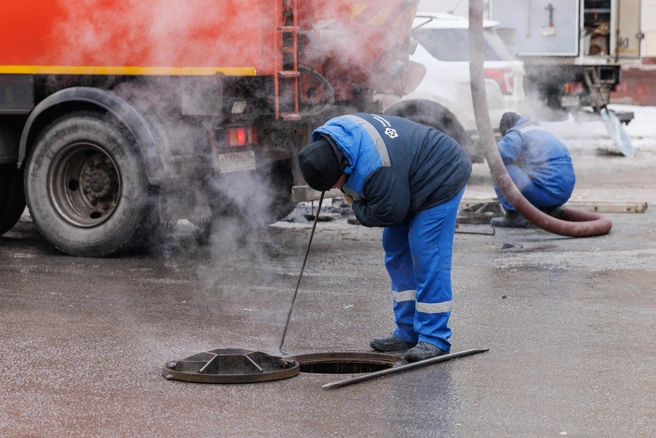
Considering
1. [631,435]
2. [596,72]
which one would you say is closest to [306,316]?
[631,435]

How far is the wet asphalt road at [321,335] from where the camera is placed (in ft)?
13.2

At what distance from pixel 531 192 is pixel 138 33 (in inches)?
148

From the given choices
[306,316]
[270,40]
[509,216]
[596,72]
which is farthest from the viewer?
[596,72]

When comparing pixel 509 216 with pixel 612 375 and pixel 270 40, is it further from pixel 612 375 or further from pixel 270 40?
pixel 612 375

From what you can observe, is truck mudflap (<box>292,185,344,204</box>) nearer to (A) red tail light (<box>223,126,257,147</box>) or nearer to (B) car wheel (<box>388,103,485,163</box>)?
(A) red tail light (<box>223,126,257,147</box>)

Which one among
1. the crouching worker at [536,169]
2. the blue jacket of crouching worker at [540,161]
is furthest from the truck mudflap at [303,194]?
the blue jacket of crouching worker at [540,161]

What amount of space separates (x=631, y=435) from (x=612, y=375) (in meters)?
0.80

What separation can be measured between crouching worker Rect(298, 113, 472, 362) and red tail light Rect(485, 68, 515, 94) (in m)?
6.85

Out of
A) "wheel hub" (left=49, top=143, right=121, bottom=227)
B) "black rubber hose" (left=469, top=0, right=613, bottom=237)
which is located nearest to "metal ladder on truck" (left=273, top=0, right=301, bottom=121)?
"wheel hub" (left=49, top=143, right=121, bottom=227)

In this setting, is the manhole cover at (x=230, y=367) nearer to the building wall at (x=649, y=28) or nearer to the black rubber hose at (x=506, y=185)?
the black rubber hose at (x=506, y=185)

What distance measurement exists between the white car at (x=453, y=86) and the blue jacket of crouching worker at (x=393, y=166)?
5995 millimetres

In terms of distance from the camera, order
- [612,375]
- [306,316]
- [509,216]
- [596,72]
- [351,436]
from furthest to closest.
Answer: [596,72] → [509,216] → [306,316] → [612,375] → [351,436]

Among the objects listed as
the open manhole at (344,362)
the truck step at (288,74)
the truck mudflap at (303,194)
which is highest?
the truck step at (288,74)

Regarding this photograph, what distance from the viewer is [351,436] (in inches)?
150
